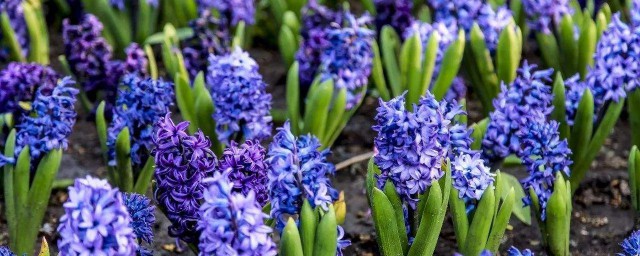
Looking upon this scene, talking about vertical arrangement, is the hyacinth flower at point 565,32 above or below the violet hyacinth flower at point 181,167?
above

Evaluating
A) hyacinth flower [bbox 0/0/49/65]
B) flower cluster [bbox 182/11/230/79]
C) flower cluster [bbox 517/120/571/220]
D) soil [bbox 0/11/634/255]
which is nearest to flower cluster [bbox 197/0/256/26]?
flower cluster [bbox 182/11/230/79]

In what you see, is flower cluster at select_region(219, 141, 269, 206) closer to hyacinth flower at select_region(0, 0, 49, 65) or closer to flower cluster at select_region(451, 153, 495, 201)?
flower cluster at select_region(451, 153, 495, 201)

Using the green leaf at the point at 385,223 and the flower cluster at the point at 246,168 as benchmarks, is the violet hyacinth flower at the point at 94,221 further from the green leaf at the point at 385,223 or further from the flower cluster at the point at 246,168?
the green leaf at the point at 385,223

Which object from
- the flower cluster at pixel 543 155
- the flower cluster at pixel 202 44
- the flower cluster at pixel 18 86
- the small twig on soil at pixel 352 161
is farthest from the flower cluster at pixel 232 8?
the flower cluster at pixel 543 155

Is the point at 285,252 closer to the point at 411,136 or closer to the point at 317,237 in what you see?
the point at 317,237

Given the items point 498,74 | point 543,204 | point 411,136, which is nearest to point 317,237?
point 411,136

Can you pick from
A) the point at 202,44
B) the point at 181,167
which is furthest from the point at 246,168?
the point at 202,44
